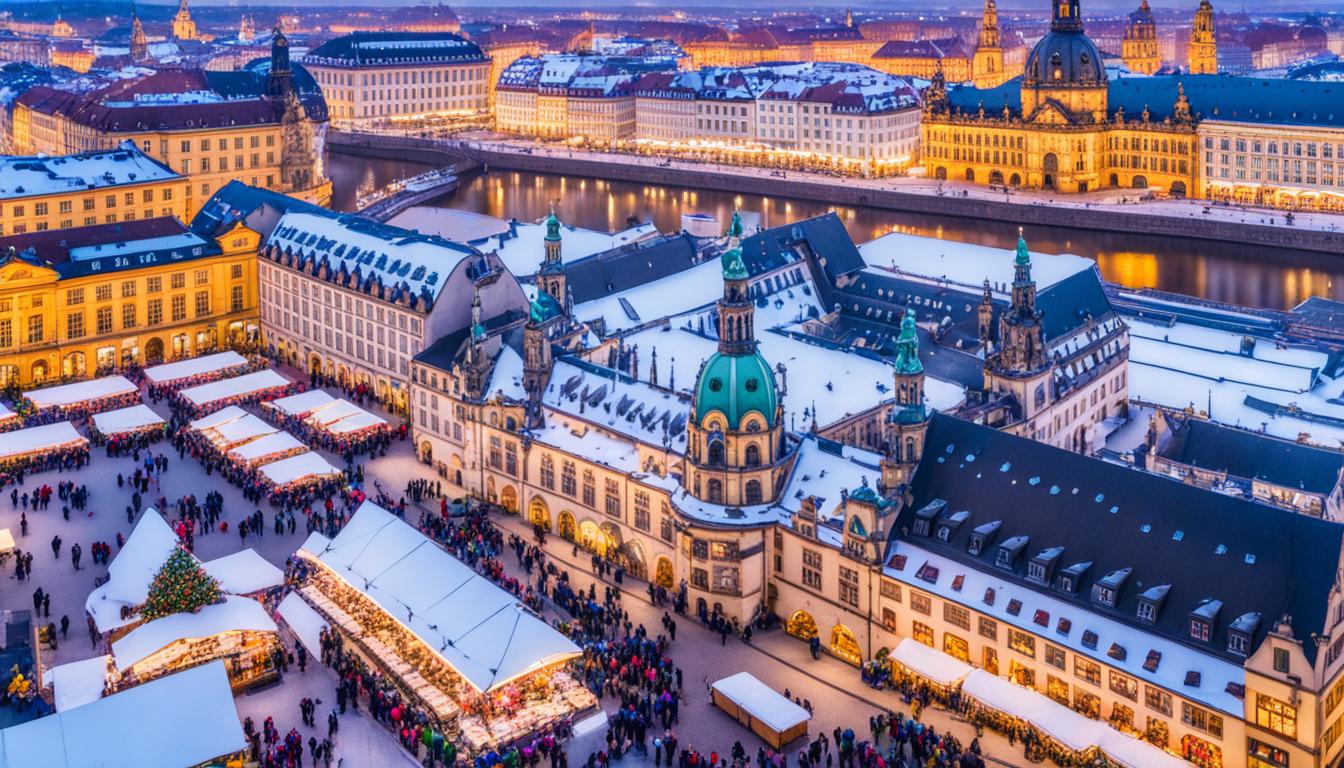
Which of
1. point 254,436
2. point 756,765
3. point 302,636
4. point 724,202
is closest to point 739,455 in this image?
point 756,765

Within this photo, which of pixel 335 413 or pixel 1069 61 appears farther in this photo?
pixel 1069 61

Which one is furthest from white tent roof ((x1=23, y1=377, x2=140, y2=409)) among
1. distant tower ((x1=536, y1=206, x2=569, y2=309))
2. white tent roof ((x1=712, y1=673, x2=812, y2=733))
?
white tent roof ((x1=712, y1=673, x2=812, y2=733))

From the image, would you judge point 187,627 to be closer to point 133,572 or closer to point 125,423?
point 133,572

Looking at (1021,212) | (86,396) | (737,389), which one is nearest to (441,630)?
(737,389)

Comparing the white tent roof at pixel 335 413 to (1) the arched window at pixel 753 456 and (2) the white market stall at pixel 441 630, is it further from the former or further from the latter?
(1) the arched window at pixel 753 456

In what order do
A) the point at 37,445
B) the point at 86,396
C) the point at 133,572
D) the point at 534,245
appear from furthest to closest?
the point at 534,245 → the point at 86,396 → the point at 37,445 → the point at 133,572

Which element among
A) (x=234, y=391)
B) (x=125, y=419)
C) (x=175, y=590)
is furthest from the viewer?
(x=234, y=391)
